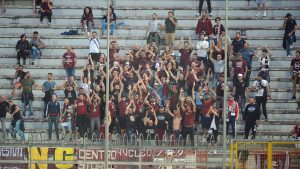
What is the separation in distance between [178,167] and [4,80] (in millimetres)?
13846

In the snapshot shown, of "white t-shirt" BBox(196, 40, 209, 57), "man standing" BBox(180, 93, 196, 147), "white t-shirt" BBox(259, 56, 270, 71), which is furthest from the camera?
"white t-shirt" BBox(196, 40, 209, 57)

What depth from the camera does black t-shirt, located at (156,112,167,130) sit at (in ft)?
143

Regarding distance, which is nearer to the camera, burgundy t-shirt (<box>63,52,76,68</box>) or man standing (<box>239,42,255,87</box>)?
man standing (<box>239,42,255,87</box>)

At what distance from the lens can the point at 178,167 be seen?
37.3m

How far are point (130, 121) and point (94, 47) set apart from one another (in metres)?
4.95

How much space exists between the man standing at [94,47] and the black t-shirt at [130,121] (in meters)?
4.18

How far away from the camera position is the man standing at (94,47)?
156 ft

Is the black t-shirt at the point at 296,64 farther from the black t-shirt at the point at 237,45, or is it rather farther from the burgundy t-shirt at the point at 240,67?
the black t-shirt at the point at 237,45

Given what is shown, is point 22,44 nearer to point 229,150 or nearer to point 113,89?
point 113,89

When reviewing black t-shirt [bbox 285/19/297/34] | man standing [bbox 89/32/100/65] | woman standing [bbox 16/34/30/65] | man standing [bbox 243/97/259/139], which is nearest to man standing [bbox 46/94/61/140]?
man standing [bbox 89/32/100/65]

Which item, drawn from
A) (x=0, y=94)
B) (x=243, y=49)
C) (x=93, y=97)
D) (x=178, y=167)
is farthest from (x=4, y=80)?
(x=178, y=167)

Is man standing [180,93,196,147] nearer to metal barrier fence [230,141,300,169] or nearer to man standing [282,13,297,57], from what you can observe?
metal barrier fence [230,141,300,169]

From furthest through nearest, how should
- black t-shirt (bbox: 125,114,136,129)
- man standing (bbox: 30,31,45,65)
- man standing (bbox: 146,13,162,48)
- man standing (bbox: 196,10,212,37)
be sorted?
man standing (bbox: 30,31,45,65) < man standing (bbox: 146,13,162,48) < man standing (bbox: 196,10,212,37) < black t-shirt (bbox: 125,114,136,129)

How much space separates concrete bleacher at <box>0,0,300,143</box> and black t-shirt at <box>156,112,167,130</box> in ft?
16.0
